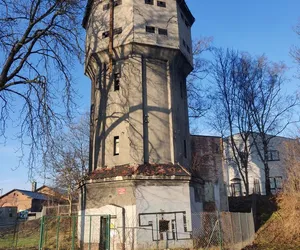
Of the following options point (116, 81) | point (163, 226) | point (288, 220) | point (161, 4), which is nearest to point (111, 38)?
point (116, 81)

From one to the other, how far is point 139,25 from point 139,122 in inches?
244

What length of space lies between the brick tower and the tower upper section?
0.07 metres

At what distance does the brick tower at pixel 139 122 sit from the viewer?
635 inches

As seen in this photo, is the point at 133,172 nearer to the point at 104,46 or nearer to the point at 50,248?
the point at 50,248

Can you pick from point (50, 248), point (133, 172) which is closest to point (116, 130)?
point (133, 172)

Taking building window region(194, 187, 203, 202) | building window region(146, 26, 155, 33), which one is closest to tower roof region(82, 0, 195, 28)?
building window region(146, 26, 155, 33)

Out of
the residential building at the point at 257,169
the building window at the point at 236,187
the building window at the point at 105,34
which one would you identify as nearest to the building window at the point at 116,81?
the building window at the point at 105,34

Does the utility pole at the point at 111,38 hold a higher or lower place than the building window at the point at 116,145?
higher

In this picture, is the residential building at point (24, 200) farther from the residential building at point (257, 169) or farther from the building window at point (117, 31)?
the building window at point (117, 31)

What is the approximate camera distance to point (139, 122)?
1809cm

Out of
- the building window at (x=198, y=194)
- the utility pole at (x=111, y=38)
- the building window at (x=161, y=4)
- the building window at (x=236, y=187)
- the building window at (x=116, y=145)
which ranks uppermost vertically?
the building window at (x=161, y=4)

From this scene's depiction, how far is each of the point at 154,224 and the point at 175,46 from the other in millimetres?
10937

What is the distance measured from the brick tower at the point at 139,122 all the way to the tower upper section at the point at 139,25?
7cm

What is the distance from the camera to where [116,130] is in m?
18.6
